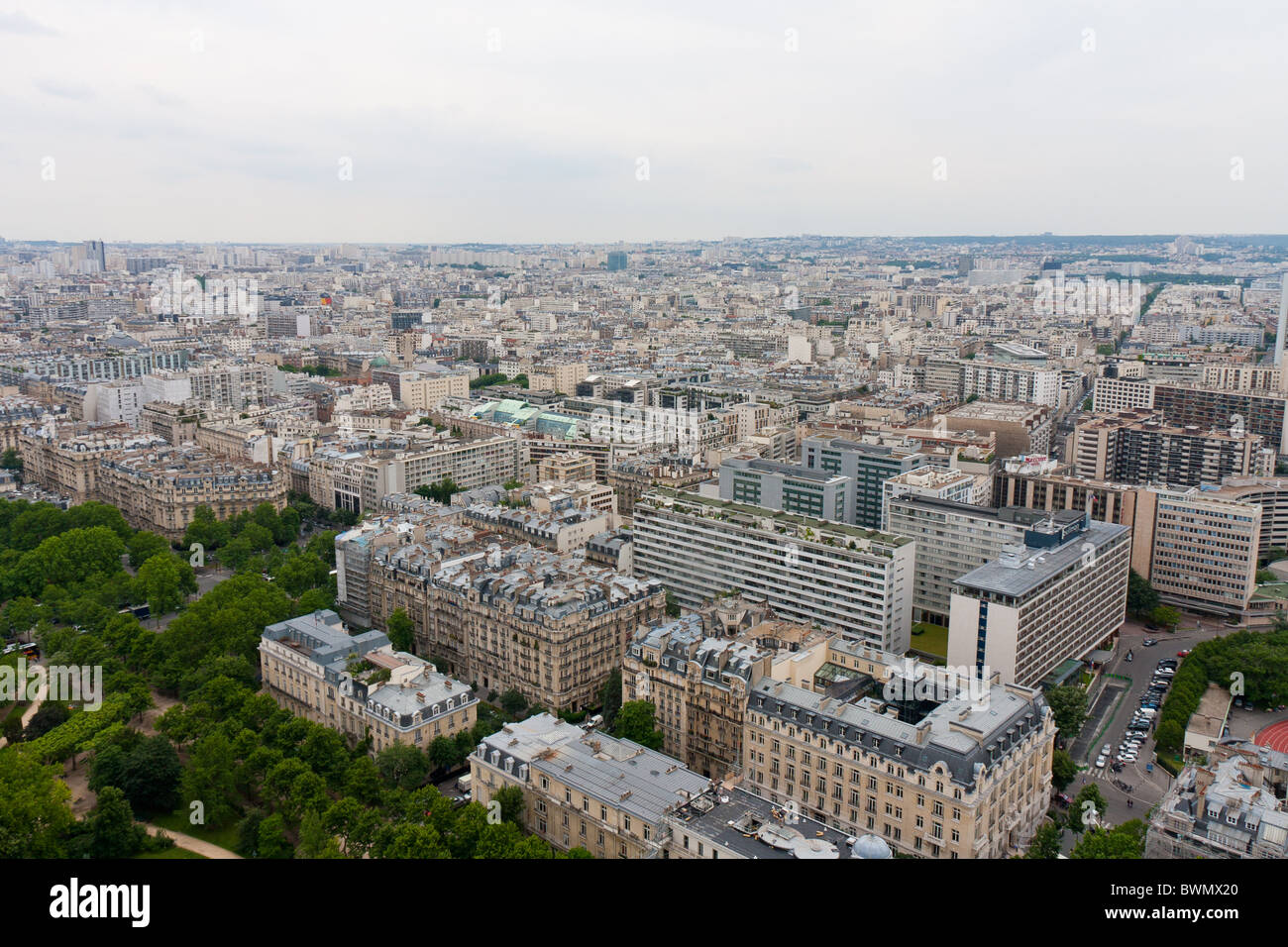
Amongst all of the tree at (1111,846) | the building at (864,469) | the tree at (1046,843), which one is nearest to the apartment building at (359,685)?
the tree at (1046,843)

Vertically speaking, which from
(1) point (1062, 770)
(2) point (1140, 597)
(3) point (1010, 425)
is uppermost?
(3) point (1010, 425)

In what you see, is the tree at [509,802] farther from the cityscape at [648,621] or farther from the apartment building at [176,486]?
the apartment building at [176,486]

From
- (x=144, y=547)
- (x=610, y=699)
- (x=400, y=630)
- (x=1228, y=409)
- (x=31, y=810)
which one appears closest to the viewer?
(x=31, y=810)

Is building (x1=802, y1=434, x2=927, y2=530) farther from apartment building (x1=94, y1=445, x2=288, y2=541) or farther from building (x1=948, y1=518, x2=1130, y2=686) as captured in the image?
apartment building (x1=94, y1=445, x2=288, y2=541)

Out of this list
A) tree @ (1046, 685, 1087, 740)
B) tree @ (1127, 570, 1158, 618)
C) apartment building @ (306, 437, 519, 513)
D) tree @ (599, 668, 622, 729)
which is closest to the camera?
tree @ (1046, 685, 1087, 740)

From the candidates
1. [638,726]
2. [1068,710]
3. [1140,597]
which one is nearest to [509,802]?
[638,726]

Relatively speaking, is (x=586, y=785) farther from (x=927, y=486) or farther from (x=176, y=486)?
(x=176, y=486)

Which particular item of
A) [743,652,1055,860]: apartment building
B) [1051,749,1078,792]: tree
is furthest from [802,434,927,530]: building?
[743,652,1055,860]: apartment building
